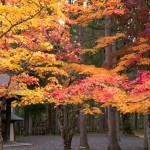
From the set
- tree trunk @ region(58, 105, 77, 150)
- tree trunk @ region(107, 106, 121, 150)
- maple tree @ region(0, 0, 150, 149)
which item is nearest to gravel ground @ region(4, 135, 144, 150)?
tree trunk @ region(107, 106, 121, 150)

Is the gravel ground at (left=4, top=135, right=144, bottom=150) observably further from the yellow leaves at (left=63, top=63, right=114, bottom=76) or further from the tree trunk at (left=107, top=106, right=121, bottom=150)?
the yellow leaves at (left=63, top=63, right=114, bottom=76)

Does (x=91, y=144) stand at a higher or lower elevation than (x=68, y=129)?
lower

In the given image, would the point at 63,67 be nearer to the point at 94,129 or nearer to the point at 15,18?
the point at 15,18

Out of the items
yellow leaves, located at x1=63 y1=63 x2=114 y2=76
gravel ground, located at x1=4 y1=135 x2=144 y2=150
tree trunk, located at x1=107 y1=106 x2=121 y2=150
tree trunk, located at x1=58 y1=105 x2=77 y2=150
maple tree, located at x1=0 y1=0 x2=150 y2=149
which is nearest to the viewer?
maple tree, located at x1=0 y1=0 x2=150 y2=149

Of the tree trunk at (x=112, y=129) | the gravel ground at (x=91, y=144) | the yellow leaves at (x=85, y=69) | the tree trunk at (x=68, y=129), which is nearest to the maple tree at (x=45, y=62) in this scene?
the yellow leaves at (x=85, y=69)

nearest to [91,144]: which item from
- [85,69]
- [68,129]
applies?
[68,129]

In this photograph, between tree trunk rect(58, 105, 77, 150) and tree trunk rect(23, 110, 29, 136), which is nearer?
tree trunk rect(58, 105, 77, 150)

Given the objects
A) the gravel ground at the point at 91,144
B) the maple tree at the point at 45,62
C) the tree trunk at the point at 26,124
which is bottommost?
the gravel ground at the point at 91,144

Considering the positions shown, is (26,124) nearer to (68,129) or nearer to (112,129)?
(112,129)

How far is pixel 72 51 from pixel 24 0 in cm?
650

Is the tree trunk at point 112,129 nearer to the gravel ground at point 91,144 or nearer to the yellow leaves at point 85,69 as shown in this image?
the gravel ground at point 91,144

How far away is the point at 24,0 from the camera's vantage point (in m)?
8.72

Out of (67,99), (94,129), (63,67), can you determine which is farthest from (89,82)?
(94,129)

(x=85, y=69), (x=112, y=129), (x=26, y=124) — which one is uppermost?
(x=85, y=69)
